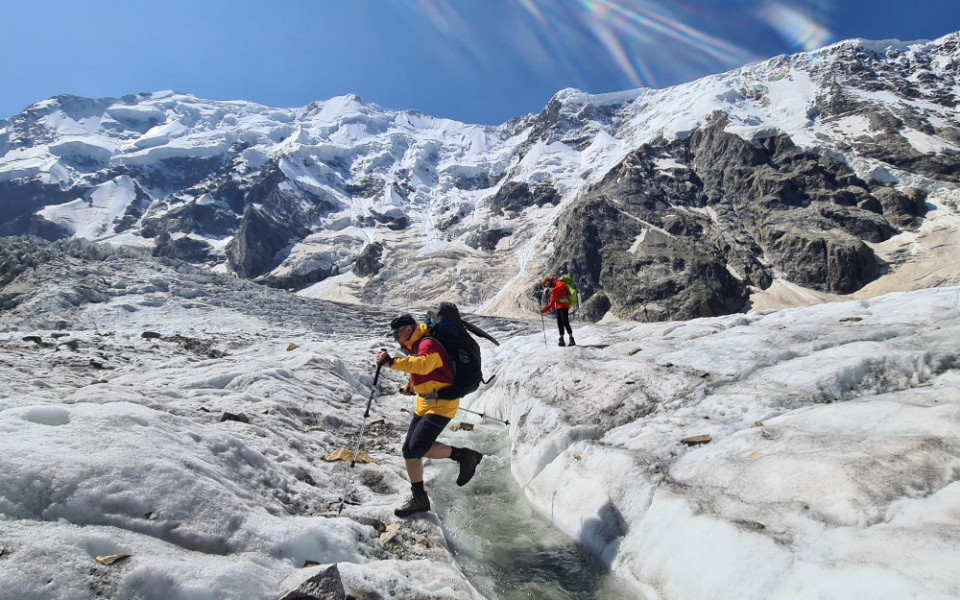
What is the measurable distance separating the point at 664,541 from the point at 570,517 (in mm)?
1555

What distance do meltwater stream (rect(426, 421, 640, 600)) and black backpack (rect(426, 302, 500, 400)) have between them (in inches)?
75.6

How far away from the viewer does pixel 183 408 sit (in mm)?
7742

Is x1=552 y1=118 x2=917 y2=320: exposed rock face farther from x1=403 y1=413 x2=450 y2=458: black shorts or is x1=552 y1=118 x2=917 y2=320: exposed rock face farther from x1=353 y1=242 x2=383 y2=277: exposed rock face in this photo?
x1=403 y1=413 x2=450 y2=458: black shorts

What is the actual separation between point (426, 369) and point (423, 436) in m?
1.01

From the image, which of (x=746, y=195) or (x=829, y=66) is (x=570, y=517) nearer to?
(x=746, y=195)

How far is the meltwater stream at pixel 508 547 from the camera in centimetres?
511

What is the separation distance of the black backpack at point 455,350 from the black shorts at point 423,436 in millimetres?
318

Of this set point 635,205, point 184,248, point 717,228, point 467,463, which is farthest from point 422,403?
point 184,248

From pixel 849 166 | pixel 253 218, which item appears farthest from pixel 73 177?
pixel 849 166

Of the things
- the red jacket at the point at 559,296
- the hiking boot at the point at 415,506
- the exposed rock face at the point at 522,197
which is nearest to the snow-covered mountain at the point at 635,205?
the exposed rock face at the point at 522,197

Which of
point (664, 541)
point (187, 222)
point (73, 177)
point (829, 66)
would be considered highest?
point (829, 66)

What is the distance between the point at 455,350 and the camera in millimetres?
6305

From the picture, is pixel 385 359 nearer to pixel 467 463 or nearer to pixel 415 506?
pixel 415 506

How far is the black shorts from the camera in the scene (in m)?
6.13
